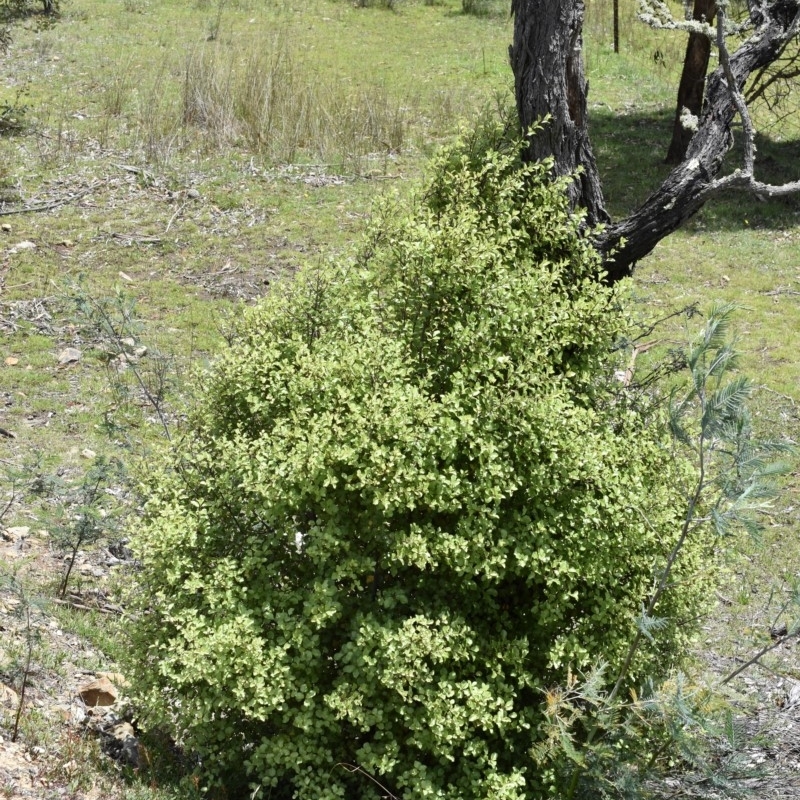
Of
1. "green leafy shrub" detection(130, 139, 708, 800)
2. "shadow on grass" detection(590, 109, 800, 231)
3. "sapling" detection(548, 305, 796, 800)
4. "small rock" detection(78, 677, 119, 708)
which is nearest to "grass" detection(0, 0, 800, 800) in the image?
"shadow on grass" detection(590, 109, 800, 231)

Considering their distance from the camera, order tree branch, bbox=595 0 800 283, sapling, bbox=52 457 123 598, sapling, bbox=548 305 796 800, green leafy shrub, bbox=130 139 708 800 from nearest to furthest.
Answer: sapling, bbox=548 305 796 800 < green leafy shrub, bbox=130 139 708 800 < tree branch, bbox=595 0 800 283 < sapling, bbox=52 457 123 598

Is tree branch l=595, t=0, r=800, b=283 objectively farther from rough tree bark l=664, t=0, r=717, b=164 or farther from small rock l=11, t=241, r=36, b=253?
rough tree bark l=664, t=0, r=717, b=164

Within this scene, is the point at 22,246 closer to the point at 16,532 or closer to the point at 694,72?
the point at 16,532

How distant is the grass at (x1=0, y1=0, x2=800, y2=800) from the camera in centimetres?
868

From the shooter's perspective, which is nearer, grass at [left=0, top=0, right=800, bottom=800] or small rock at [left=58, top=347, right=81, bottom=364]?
grass at [left=0, top=0, right=800, bottom=800]

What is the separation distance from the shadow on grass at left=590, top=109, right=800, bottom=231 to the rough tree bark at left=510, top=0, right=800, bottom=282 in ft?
23.5

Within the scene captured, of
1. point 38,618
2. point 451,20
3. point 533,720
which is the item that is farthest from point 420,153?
point 533,720

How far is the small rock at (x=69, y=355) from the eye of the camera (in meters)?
9.49

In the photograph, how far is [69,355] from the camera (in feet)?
31.4

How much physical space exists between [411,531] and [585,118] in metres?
Result: 3.07

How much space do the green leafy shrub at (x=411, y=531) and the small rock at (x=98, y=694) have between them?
49 centimetres

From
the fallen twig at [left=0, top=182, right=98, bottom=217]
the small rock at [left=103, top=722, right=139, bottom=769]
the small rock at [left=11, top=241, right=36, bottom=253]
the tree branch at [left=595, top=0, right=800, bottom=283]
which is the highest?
the tree branch at [left=595, top=0, right=800, bottom=283]

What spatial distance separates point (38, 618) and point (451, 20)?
1953 cm

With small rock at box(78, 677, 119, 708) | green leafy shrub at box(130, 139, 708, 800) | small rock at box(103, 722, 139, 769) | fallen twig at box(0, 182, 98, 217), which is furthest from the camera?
fallen twig at box(0, 182, 98, 217)
